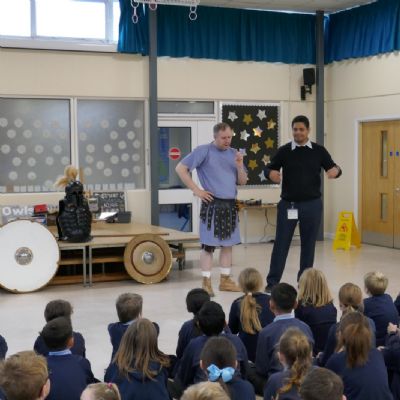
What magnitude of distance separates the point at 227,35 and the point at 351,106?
7.23ft

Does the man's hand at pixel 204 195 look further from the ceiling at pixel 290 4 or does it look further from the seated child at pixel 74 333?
the ceiling at pixel 290 4

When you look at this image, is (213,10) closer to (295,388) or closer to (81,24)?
(81,24)

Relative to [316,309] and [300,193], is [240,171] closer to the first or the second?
[300,193]

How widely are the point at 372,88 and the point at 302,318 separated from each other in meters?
6.92

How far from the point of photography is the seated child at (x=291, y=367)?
265cm

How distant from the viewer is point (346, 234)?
10.2 m

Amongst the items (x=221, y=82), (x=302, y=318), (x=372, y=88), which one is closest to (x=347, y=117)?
(x=372, y=88)

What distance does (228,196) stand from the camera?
21.4 ft

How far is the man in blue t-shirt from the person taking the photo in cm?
645

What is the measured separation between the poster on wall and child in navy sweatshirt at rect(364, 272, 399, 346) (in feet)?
22.0

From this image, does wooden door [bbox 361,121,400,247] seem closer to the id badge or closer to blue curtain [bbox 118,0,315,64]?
blue curtain [bbox 118,0,315,64]

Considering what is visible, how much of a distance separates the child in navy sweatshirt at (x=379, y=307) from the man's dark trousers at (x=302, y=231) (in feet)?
7.17

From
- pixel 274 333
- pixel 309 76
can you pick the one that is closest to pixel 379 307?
pixel 274 333

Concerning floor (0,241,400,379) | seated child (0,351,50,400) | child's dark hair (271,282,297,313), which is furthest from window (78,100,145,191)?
seated child (0,351,50,400)
